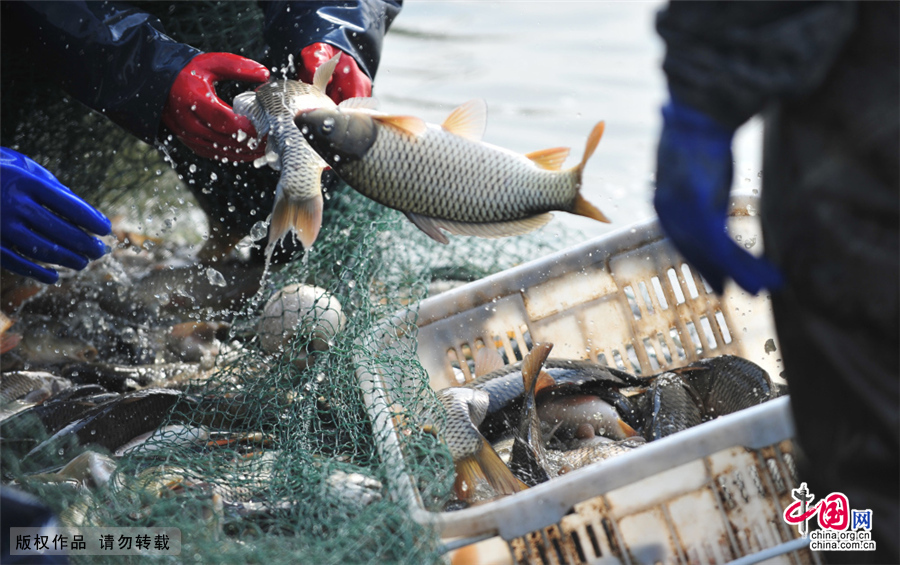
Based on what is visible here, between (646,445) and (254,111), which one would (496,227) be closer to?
(646,445)

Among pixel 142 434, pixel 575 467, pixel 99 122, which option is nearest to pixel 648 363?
pixel 575 467

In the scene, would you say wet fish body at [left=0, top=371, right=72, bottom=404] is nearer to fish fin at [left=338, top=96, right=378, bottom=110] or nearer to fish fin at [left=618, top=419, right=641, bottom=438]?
fish fin at [left=338, top=96, right=378, bottom=110]

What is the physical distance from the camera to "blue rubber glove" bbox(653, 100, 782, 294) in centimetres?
124

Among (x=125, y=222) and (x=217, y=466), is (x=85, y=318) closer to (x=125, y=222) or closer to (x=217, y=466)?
→ (x=125, y=222)

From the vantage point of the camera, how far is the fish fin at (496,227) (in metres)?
2.03

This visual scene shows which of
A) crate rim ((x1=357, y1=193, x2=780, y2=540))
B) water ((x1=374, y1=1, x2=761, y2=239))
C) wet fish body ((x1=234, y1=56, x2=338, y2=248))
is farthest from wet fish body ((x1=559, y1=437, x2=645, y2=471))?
water ((x1=374, y1=1, x2=761, y2=239))

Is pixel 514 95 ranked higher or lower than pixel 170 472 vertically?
higher

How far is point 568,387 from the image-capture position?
2908 millimetres

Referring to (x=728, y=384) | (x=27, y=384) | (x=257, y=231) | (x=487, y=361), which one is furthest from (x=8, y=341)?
(x=728, y=384)

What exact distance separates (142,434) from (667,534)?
6.47 feet

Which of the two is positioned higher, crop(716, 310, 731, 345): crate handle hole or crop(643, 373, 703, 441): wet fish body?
crop(716, 310, 731, 345): crate handle hole

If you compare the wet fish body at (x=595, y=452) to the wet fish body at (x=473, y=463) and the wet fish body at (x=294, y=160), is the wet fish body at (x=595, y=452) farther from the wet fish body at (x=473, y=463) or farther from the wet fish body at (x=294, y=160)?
the wet fish body at (x=294, y=160)

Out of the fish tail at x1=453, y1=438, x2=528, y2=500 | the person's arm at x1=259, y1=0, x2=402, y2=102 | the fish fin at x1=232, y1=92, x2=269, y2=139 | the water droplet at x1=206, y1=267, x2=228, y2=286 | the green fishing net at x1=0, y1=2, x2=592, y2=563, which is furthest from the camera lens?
the water droplet at x1=206, y1=267, x2=228, y2=286

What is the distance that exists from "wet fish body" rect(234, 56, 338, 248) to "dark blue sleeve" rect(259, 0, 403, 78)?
2.99ft
